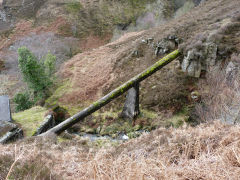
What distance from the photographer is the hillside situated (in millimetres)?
3295

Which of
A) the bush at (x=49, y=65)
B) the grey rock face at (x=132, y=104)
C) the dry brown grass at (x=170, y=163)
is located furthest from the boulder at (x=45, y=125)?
the bush at (x=49, y=65)

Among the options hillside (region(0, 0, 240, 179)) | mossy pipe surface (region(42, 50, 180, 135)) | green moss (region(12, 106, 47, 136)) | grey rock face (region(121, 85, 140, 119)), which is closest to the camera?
hillside (region(0, 0, 240, 179))

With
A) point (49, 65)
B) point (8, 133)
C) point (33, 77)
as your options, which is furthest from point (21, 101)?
point (8, 133)

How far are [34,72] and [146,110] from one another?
11478 millimetres

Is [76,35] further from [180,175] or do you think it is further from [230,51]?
[180,175]

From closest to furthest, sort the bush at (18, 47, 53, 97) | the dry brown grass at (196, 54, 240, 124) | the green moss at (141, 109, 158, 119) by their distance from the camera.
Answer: the dry brown grass at (196, 54, 240, 124) → the green moss at (141, 109, 158, 119) → the bush at (18, 47, 53, 97)

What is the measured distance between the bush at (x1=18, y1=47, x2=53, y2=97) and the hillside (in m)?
1.18

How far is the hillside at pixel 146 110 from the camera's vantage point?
329 centimetres

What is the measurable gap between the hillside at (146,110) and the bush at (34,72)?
1179mm

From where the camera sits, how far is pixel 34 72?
17547 millimetres

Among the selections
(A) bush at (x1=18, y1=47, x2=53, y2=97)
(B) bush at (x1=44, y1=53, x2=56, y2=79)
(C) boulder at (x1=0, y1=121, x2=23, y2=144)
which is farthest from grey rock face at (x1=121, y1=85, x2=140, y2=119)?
(B) bush at (x1=44, y1=53, x2=56, y2=79)

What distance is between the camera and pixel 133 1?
5041cm

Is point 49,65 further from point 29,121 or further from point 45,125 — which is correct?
point 45,125

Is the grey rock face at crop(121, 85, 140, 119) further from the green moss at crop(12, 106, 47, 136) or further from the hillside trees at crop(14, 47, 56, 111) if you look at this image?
the hillside trees at crop(14, 47, 56, 111)
